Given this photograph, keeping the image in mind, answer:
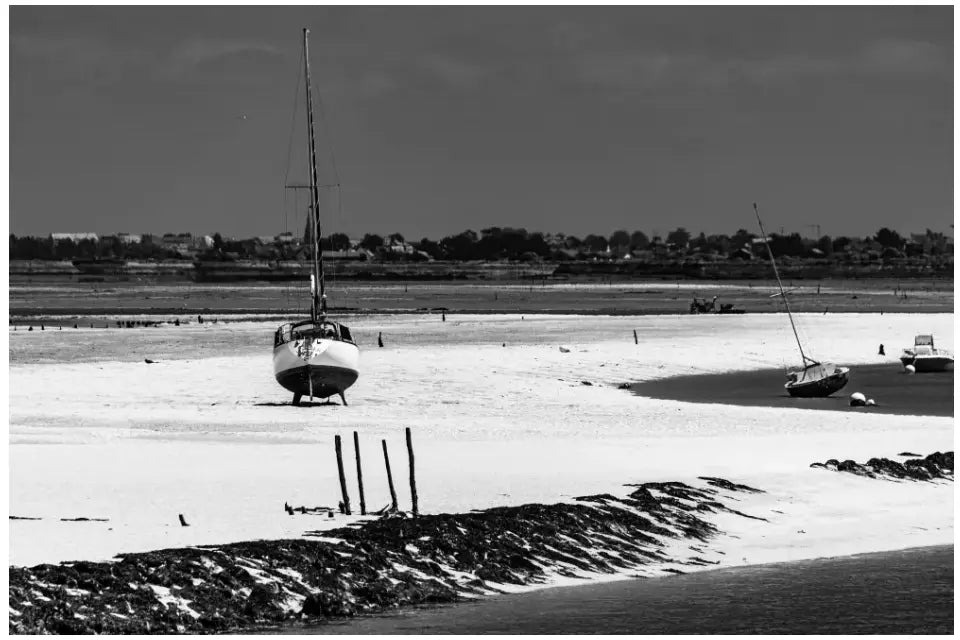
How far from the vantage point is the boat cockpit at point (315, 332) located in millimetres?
43469

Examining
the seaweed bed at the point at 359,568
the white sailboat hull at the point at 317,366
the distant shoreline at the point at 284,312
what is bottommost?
the seaweed bed at the point at 359,568

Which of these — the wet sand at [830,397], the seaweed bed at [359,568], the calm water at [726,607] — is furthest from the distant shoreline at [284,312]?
the calm water at [726,607]

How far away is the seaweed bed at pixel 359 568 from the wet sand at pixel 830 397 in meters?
18.6

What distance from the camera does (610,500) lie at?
2508 cm

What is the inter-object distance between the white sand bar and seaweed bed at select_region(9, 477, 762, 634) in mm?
892

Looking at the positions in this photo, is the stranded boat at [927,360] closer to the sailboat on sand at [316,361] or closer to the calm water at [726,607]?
the sailboat on sand at [316,361]

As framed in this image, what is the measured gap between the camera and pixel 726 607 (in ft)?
65.5

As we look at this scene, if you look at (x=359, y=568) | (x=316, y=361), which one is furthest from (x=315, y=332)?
(x=359, y=568)

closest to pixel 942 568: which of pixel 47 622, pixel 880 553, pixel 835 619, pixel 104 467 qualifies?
pixel 880 553

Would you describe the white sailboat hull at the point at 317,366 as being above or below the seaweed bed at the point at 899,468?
above

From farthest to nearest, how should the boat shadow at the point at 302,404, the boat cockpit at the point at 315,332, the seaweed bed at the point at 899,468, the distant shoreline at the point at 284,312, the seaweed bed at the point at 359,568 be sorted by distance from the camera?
the distant shoreline at the point at 284,312, the boat cockpit at the point at 315,332, the boat shadow at the point at 302,404, the seaweed bed at the point at 899,468, the seaweed bed at the point at 359,568

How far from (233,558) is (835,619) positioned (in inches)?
290

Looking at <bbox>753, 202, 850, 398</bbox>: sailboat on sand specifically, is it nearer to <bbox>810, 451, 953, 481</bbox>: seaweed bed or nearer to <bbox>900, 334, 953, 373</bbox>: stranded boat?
<bbox>900, 334, 953, 373</bbox>: stranded boat

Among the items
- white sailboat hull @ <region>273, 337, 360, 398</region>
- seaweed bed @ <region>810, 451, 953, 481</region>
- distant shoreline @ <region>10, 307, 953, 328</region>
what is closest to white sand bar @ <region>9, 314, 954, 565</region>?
seaweed bed @ <region>810, 451, 953, 481</region>
